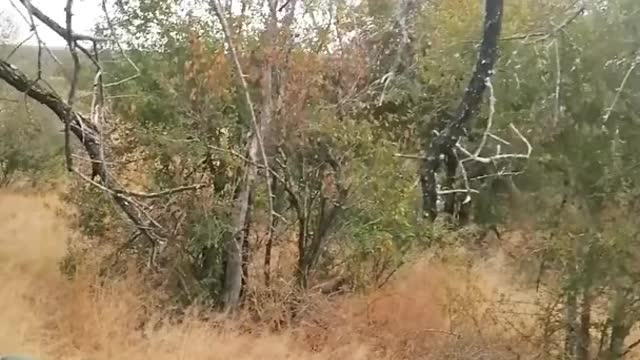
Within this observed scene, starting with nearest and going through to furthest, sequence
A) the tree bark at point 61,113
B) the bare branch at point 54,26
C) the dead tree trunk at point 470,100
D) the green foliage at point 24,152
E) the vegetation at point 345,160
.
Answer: the dead tree trunk at point 470,100
the bare branch at point 54,26
the tree bark at point 61,113
the vegetation at point 345,160
the green foliage at point 24,152

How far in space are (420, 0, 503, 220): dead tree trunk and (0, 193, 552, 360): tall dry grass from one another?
166 inches

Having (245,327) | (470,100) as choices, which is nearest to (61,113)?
(245,327)

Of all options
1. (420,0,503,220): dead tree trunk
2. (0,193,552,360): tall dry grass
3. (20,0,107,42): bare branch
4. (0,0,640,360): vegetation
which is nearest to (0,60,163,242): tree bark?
(0,0,640,360): vegetation

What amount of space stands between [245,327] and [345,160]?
5.45ft

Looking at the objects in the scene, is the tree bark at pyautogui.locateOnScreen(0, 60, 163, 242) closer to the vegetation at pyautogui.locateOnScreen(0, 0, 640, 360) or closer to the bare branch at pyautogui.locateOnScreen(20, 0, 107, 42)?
the vegetation at pyautogui.locateOnScreen(0, 0, 640, 360)

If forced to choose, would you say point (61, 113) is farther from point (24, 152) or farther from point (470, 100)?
point (24, 152)

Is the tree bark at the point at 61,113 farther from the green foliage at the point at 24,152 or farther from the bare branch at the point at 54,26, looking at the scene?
the green foliage at the point at 24,152

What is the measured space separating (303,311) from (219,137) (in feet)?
5.51

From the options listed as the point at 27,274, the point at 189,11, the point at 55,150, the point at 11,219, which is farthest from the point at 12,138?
the point at 189,11

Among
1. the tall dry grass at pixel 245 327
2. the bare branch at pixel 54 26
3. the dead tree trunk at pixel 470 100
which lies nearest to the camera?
the dead tree trunk at pixel 470 100

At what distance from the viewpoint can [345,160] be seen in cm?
754

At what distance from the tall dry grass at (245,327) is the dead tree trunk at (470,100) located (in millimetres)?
4207

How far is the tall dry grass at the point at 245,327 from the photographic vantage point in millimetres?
6695

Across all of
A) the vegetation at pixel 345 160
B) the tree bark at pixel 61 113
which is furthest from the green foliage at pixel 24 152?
the tree bark at pixel 61 113
